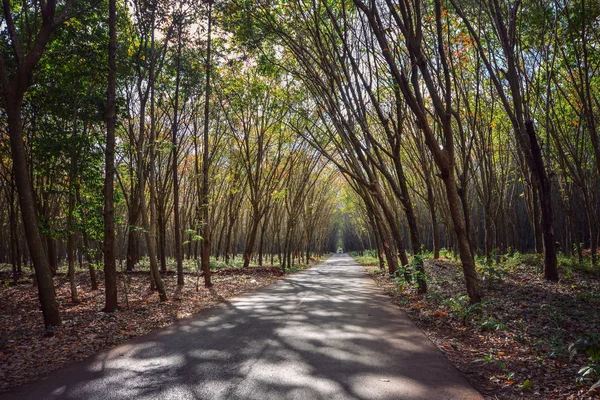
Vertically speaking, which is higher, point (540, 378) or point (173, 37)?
point (173, 37)


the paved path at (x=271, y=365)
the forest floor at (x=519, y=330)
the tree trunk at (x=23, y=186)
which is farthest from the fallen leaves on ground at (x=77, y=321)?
the forest floor at (x=519, y=330)

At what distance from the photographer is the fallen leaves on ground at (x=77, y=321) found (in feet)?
17.9

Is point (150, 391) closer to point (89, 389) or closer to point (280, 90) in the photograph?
point (89, 389)

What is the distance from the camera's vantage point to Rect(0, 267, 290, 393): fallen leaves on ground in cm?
544

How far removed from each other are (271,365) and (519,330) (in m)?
4.22

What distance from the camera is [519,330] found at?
6242mm

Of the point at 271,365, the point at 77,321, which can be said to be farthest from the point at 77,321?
the point at 271,365

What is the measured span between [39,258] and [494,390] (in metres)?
7.21

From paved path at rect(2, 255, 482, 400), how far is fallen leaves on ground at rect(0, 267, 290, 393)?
0.46m

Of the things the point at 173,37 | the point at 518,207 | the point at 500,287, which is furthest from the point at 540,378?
the point at 518,207

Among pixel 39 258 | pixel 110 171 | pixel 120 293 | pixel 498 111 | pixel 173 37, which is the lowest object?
pixel 120 293

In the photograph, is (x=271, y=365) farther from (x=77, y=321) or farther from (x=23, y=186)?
(x=23, y=186)

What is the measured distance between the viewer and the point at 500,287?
10.2 m

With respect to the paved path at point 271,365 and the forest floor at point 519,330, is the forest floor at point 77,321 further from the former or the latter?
the forest floor at point 519,330
